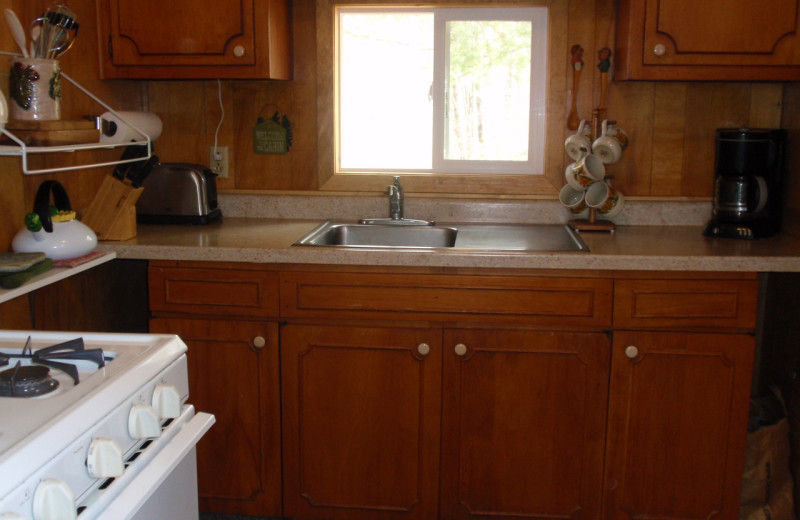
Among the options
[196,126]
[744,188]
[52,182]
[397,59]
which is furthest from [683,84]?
[52,182]

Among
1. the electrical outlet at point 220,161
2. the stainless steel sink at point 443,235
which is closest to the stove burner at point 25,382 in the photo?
the stainless steel sink at point 443,235

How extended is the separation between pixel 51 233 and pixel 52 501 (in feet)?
4.14

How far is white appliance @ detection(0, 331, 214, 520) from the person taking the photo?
87cm

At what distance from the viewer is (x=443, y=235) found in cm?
258

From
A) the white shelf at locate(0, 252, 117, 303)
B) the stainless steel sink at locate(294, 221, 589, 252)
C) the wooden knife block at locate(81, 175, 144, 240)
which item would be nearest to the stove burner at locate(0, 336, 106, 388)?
the white shelf at locate(0, 252, 117, 303)

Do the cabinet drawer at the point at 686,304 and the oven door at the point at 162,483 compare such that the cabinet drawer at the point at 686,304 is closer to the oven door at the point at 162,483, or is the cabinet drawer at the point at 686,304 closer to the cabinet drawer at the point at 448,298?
the cabinet drawer at the point at 448,298

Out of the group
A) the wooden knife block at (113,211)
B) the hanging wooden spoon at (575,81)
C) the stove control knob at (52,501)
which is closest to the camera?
the stove control knob at (52,501)

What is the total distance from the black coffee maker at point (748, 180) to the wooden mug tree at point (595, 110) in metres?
0.34

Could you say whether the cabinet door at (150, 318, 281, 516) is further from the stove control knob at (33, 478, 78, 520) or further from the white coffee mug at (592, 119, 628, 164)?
the stove control knob at (33, 478, 78, 520)

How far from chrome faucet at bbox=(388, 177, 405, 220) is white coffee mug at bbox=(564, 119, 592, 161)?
1.84 ft

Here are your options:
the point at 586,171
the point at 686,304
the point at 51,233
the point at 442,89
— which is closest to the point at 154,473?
the point at 51,233

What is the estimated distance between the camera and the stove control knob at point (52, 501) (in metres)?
0.85

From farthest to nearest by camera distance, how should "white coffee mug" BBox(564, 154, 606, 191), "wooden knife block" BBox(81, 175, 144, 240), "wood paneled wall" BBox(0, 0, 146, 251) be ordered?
"white coffee mug" BBox(564, 154, 606, 191), "wooden knife block" BBox(81, 175, 144, 240), "wood paneled wall" BBox(0, 0, 146, 251)

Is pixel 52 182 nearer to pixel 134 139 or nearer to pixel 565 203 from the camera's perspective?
pixel 134 139
